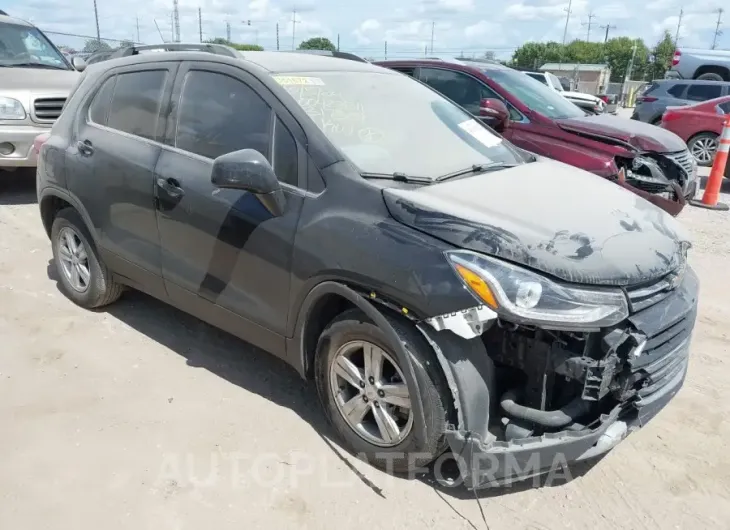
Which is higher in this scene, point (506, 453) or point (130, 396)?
point (506, 453)

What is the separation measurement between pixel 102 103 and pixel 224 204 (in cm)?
159

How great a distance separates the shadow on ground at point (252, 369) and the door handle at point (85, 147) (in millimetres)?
1144

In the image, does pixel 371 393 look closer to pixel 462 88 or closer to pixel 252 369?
pixel 252 369

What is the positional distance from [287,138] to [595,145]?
460 centimetres

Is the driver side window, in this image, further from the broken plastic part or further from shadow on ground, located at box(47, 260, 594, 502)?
the broken plastic part

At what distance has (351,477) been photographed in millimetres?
2906

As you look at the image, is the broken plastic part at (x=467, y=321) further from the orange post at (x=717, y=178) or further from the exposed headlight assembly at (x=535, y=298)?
the orange post at (x=717, y=178)

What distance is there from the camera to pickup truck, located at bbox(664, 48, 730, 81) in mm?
18562

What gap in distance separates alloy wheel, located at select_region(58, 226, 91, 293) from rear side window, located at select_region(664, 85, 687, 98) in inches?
570

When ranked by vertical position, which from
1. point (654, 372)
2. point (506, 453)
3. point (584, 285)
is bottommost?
point (506, 453)

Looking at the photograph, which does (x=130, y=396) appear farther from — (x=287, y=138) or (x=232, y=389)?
(x=287, y=138)

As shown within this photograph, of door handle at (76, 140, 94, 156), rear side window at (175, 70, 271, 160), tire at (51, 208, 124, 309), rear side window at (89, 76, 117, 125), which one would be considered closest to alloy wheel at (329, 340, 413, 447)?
rear side window at (175, 70, 271, 160)

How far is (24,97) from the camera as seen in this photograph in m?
7.20

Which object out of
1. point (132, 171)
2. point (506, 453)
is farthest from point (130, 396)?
point (506, 453)
